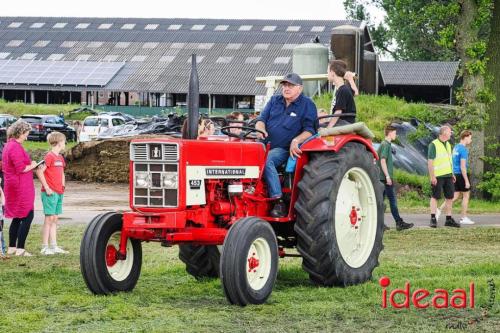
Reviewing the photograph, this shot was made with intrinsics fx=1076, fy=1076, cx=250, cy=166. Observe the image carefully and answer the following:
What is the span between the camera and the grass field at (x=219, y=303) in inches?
318

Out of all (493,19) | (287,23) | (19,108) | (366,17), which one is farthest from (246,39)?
(493,19)

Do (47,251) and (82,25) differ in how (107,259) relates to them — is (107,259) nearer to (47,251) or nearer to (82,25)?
(47,251)

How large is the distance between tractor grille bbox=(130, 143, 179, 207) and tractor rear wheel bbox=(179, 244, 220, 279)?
1512 millimetres

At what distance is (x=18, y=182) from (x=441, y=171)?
25.6ft

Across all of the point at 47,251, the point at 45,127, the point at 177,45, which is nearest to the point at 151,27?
the point at 177,45

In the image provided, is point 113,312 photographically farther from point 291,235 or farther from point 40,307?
point 291,235

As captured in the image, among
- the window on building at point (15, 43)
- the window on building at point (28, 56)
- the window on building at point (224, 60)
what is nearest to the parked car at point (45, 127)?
the window on building at point (224, 60)

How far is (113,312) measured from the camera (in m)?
8.70

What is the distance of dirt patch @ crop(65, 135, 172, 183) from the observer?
2933cm

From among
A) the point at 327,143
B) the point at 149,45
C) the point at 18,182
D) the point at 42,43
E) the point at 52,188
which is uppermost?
the point at 42,43

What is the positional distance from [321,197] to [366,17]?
251 feet

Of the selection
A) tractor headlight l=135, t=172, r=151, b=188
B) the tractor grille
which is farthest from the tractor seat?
tractor headlight l=135, t=172, r=151, b=188

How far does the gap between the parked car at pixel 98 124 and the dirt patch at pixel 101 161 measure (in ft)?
55.6

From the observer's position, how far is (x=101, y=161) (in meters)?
29.7
